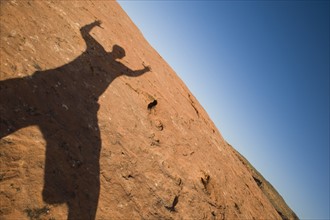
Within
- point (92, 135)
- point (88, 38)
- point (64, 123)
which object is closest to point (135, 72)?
point (88, 38)

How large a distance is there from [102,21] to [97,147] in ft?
21.2

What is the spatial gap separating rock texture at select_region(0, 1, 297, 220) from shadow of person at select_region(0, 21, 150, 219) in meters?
0.02

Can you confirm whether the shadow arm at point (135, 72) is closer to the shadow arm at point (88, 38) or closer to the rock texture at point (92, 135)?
the rock texture at point (92, 135)

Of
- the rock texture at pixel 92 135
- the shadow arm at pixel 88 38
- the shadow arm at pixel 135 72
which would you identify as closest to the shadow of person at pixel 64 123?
the rock texture at pixel 92 135

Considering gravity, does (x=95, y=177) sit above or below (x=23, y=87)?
below

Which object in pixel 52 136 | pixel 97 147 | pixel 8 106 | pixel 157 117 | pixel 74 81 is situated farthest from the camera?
pixel 157 117

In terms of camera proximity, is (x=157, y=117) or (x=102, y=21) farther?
(x=102, y=21)

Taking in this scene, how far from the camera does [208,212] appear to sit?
25.5ft

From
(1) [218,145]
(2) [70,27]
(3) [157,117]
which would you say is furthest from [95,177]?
(1) [218,145]

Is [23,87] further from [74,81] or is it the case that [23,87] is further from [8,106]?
[74,81]

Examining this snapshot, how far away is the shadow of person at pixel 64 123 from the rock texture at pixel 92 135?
0.02 m

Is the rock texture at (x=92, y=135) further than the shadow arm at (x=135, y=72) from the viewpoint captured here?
No

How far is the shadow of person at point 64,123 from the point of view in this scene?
5199 millimetres

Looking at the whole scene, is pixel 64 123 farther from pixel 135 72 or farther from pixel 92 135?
pixel 135 72
